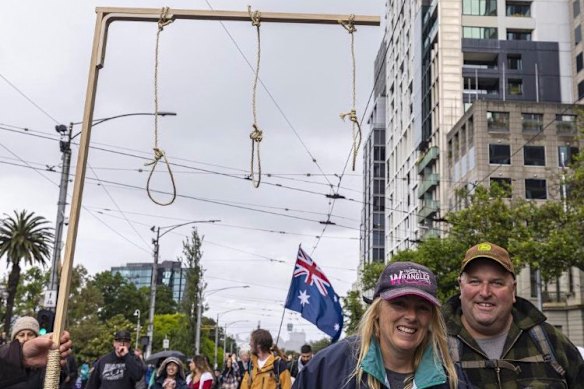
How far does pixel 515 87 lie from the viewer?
208 ft

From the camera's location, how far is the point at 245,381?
→ 10188mm

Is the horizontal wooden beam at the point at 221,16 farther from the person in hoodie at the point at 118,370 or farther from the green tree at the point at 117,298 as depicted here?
the green tree at the point at 117,298

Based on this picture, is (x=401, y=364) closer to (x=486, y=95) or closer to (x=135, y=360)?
(x=135, y=360)

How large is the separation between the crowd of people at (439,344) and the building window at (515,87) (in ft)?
203

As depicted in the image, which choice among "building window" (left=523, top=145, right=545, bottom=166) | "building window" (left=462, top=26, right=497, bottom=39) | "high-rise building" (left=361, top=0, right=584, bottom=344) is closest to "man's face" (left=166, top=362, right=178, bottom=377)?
"high-rise building" (left=361, top=0, right=584, bottom=344)

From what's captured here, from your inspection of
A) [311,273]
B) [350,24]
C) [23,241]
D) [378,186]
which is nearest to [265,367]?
[311,273]

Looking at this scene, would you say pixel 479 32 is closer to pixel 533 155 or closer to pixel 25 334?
pixel 533 155

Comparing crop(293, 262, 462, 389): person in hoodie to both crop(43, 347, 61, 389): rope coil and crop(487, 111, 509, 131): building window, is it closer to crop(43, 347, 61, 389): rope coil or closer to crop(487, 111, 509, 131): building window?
crop(43, 347, 61, 389): rope coil

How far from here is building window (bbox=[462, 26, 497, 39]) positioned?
66500mm

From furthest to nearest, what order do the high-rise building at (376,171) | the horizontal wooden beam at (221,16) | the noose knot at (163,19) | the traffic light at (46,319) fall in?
the high-rise building at (376,171) → the traffic light at (46,319) → the noose knot at (163,19) → the horizontal wooden beam at (221,16)

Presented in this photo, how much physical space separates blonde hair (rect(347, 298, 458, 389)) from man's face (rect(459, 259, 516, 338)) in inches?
30.6

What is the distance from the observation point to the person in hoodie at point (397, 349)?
310cm

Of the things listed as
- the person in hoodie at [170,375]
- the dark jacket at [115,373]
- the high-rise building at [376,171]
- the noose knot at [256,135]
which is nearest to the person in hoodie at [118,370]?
the dark jacket at [115,373]

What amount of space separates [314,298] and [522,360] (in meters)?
7.77
